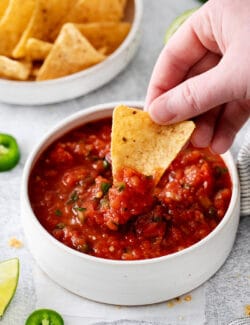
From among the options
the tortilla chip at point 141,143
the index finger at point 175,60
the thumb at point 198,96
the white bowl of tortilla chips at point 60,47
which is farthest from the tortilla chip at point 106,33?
the thumb at point 198,96

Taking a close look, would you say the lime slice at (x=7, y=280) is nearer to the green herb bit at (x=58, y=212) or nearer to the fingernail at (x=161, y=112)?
the green herb bit at (x=58, y=212)

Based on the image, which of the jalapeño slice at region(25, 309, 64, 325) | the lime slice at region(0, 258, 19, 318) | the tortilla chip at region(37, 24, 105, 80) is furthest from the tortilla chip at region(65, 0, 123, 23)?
the jalapeño slice at region(25, 309, 64, 325)

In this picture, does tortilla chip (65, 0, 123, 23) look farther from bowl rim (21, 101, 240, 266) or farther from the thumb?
the thumb

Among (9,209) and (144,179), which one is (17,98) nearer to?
(9,209)

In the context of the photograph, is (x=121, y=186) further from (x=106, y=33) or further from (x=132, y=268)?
(x=106, y=33)

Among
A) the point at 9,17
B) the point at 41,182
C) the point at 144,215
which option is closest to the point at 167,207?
the point at 144,215

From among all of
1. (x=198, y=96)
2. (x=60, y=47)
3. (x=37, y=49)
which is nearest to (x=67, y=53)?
(x=60, y=47)
